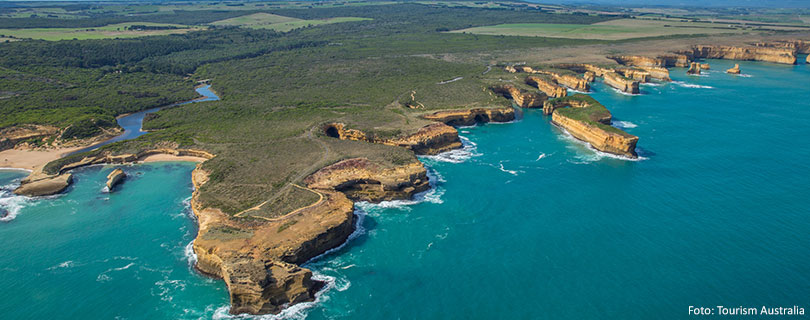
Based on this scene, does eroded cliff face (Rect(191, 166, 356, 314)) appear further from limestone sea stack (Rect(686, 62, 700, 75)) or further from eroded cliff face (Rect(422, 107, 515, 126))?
limestone sea stack (Rect(686, 62, 700, 75))

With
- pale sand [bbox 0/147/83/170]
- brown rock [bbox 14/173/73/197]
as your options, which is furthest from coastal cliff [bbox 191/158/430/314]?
pale sand [bbox 0/147/83/170]

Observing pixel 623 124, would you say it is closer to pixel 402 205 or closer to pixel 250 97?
pixel 402 205

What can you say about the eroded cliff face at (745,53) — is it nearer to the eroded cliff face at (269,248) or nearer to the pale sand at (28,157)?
the eroded cliff face at (269,248)

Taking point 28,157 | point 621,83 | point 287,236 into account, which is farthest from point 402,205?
point 621,83

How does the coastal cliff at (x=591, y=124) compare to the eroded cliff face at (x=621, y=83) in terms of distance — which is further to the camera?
the eroded cliff face at (x=621, y=83)

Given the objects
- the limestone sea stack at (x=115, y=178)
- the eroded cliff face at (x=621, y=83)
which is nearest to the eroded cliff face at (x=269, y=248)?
the limestone sea stack at (x=115, y=178)

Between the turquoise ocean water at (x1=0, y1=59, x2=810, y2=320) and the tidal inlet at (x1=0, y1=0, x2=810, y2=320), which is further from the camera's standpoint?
the tidal inlet at (x1=0, y1=0, x2=810, y2=320)

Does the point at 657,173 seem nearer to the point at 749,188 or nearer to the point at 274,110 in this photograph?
the point at 749,188
